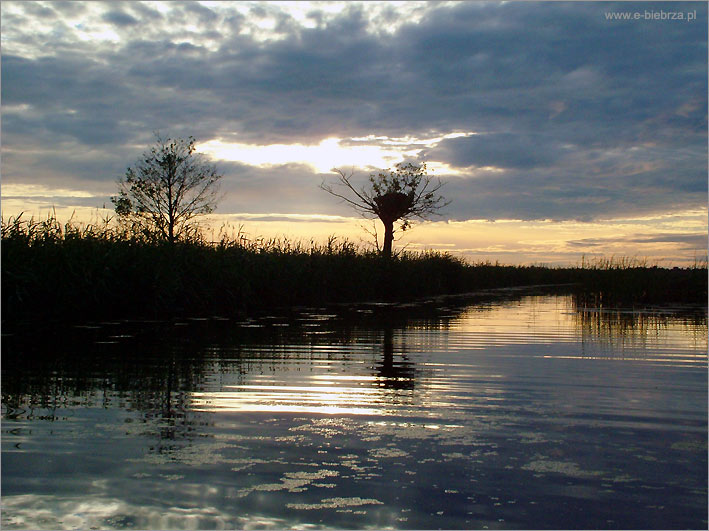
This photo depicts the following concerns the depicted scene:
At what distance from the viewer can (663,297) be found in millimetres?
20203

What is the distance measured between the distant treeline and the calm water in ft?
11.6

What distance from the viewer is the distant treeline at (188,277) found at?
32.8ft

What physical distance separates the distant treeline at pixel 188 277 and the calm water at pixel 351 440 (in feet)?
11.6

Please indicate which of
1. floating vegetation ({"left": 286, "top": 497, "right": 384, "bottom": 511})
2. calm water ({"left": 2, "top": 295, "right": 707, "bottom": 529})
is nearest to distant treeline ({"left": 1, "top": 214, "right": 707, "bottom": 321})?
calm water ({"left": 2, "top": 295, "right": 707, "bottom": 529})

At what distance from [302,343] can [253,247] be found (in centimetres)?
863

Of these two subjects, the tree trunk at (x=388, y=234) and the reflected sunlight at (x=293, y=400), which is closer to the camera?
the reflected sunlight at (x=293, y=400)

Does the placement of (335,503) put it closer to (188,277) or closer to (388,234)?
(188,277)

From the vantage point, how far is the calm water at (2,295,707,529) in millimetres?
2350

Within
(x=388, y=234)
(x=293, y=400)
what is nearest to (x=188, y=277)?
(x=293, y=400)

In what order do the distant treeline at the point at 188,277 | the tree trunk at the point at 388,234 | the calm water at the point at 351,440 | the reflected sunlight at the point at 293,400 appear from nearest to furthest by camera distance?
the calm water at the point at 351,440 → the reflected sunlight at the point at 293,400 → the distant treeline at the point at 188,277 → the tree trunk at the point at 388,234

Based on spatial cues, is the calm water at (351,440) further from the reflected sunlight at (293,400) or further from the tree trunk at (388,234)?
the tree trunk at (388,234)

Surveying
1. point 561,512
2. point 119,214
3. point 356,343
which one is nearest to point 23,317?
point 356,343

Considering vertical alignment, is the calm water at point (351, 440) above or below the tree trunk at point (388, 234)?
below

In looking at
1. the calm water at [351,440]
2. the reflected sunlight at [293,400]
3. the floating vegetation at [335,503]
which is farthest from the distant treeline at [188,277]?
the floating vegetation at [335,503]
